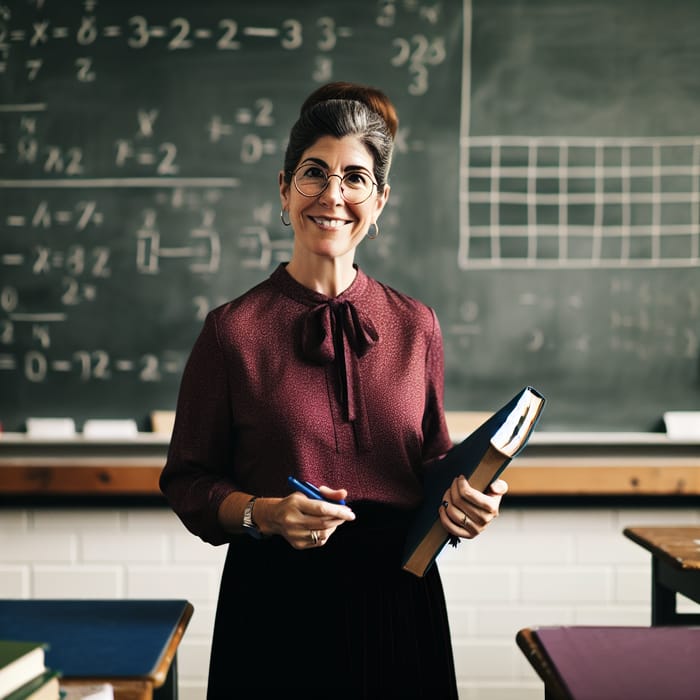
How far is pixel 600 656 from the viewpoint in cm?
110

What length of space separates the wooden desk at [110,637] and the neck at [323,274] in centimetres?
57

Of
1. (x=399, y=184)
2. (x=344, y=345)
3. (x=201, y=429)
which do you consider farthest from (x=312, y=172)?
(x=399, y=184)

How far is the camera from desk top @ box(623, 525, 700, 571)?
151cm

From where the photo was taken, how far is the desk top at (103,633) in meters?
1.05

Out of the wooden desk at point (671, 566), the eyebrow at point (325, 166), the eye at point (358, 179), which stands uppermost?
the eyebrow at point (325, 166)

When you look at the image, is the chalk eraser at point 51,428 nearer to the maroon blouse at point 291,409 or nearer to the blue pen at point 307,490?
the maroon blouse at point 291,409

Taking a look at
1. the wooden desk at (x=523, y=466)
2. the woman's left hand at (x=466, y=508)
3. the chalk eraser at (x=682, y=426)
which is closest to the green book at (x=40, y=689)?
the woman's left hand at (x=466, y=508)

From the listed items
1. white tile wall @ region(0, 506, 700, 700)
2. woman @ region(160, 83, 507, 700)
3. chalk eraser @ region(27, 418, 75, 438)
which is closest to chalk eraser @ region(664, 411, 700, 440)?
white tile wall @ region(0, 506, 700, 700)

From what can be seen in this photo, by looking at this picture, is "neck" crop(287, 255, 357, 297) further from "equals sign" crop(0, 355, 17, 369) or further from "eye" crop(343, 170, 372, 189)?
"equals sign" crop(0, 355, 17, 369)

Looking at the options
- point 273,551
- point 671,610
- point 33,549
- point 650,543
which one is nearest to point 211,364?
point 273,551

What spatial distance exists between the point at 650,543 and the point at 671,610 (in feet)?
0.65

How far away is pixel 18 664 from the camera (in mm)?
856

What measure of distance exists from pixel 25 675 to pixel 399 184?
1784 mm

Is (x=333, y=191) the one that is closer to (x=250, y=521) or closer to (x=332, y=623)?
(x=250, y=521)
